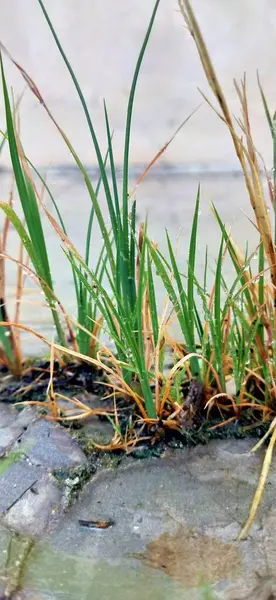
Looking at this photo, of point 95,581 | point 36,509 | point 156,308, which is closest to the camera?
point 95,581

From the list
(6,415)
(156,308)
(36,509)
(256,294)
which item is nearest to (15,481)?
(36,509)

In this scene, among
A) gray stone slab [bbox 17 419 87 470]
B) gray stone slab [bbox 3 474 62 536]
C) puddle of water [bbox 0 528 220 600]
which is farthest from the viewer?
gray stone slab [bbox 17 419 87 470]

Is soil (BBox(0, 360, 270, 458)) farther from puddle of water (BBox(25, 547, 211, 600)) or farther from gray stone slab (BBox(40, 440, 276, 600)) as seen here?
puddle of water (BBox(25, 547, 211, 600))

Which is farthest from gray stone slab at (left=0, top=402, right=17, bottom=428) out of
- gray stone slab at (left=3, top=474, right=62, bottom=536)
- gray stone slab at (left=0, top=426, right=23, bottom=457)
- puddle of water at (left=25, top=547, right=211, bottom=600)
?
puddle of water at (left=25, top=547, right=211, bottom=600)

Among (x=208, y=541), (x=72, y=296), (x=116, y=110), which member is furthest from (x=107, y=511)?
(x=116, y=110)

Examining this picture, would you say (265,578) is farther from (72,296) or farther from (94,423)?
(72,296)

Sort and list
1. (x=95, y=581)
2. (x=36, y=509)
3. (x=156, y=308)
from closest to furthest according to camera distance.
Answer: (x=95, y=581), (x=36, y=509), (x=156, y=308)

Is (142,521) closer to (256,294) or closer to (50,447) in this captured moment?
(50,447)
